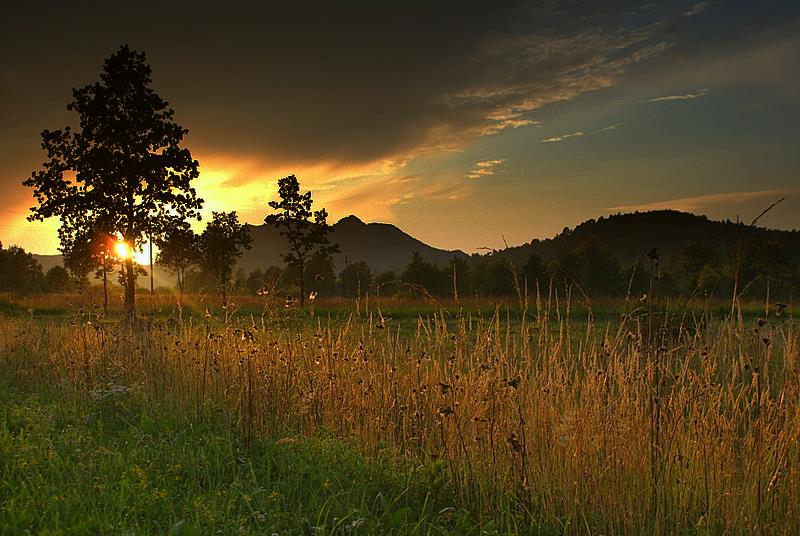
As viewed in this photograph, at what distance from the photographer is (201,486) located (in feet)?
15.4

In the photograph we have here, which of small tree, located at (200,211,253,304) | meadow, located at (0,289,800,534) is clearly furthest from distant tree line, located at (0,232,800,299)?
meadow, located at (0,289,800,534)

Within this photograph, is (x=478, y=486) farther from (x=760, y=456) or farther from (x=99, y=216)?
(x=99, y=216)

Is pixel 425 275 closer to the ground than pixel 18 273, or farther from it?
closer to the ground

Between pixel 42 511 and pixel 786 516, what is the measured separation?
512cm

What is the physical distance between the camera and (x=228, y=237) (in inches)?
1766

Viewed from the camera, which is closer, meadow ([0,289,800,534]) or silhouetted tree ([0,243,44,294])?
meadow ([0,289,800,534])

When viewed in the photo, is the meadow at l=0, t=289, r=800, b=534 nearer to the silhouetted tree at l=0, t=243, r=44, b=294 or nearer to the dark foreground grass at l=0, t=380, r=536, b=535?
the dark foreground grass at l=0, t=380, r=536, b=535

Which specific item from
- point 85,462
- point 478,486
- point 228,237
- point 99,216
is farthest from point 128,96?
point 478,486

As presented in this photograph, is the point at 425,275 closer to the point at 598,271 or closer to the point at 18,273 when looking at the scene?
the point at 598,271

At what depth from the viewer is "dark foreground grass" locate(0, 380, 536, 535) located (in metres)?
3.82

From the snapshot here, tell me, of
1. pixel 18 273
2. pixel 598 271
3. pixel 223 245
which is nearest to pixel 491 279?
pixel 598 271

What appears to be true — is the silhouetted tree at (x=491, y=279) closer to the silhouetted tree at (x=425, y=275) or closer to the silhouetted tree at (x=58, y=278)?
the silhouetted tree at (x=425, y=275)

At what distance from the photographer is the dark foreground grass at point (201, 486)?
3.82 meters

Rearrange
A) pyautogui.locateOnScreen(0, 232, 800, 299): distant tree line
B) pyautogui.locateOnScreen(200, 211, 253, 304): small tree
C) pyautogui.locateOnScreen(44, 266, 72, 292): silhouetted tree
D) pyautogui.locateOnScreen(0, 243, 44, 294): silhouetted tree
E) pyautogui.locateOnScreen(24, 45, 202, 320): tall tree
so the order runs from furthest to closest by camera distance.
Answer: pyautogui.locateOnScreen(0, 243, 44, 294): silhouetted tree, pyautogui.locateOnScreen(44, 266, 72, 292): silhouetted tree, pyautogui.locateOnScreen(200, 211, 253, 304): small tree, pyautogui.locateOnScreen(0, 232, 800, 299): distant tree line, pyautogui.locateOnScreen(24, 45, 202, 320): tall tree
